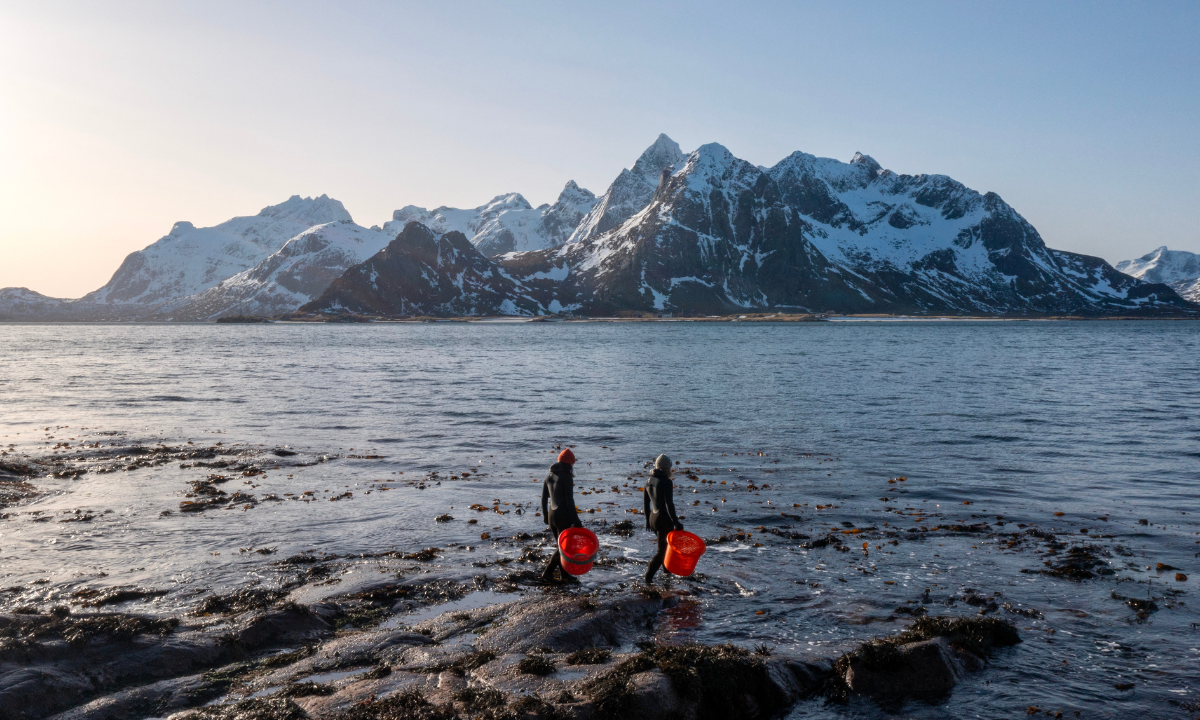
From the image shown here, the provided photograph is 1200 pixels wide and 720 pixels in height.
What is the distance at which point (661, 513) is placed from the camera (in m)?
16.2

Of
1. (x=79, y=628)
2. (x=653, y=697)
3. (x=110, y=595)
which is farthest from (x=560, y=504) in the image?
(x=110, y=595)

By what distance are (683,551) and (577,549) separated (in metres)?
2.41

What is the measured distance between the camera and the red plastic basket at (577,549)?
1559cm

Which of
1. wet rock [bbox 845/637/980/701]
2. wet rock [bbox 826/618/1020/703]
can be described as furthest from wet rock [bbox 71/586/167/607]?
wet rock [bbox 845/637/980/701]

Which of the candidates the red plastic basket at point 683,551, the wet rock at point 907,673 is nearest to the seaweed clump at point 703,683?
the wet rock at point 907,673

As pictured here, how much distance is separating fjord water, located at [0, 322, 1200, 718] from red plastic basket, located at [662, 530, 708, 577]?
2.16ft

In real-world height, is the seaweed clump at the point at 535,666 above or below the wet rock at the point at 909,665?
above

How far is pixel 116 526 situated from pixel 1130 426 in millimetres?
49897

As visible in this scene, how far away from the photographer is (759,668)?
11.3m

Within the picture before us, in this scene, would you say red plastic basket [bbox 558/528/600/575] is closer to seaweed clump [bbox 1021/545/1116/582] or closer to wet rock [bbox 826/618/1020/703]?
wet rock [bbox 826/618/1020/703]

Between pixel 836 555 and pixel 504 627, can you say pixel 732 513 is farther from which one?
pixel 504 627

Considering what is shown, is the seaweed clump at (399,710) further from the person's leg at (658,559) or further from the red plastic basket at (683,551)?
the person's leg at (658,559)

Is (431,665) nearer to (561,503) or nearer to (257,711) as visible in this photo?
(257,711)

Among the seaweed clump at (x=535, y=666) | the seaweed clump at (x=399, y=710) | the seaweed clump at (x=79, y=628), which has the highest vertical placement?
the seaweed clump at (x=79, y=628)
